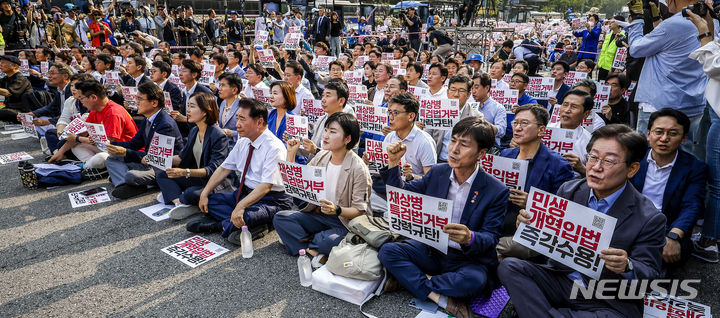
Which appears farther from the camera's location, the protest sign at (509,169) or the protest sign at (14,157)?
the protest sign at (14,157)

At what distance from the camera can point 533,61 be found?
36.8ft

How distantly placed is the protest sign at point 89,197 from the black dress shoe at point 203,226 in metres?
1.79

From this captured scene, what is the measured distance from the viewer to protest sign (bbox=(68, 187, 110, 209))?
17.6ft

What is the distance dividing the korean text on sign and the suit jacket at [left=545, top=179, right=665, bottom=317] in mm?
2155

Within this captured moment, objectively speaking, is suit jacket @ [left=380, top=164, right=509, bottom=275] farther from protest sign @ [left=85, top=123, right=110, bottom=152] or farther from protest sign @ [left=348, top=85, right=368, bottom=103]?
protest sign @ [left=85, top=123, right=110, bottom=152]

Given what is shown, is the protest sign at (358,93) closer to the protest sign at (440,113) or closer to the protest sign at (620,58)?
the protest sign at (440,113)

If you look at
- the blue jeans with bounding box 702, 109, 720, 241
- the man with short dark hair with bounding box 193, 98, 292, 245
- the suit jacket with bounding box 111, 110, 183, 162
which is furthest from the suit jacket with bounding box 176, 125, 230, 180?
the blue jeans with bounding box 702, 109, 720, 241

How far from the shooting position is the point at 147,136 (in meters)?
5.42

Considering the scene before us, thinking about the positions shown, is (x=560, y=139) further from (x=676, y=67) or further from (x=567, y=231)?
(x=567, y=231)

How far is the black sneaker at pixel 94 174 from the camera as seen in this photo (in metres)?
6.12

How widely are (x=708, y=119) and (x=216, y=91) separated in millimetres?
A: 7862

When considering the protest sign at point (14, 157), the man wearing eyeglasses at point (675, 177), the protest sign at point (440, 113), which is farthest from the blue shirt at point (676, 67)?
the protest sign at point (14, 157)

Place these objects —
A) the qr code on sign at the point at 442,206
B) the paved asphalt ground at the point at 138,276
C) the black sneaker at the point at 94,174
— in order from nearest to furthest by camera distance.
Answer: the qr code on sign at the point at 442,206, the paved asphalt ground at the point at 138,276, the black sneaker at the point at 94,174

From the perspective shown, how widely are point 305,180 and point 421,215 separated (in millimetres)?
1164
